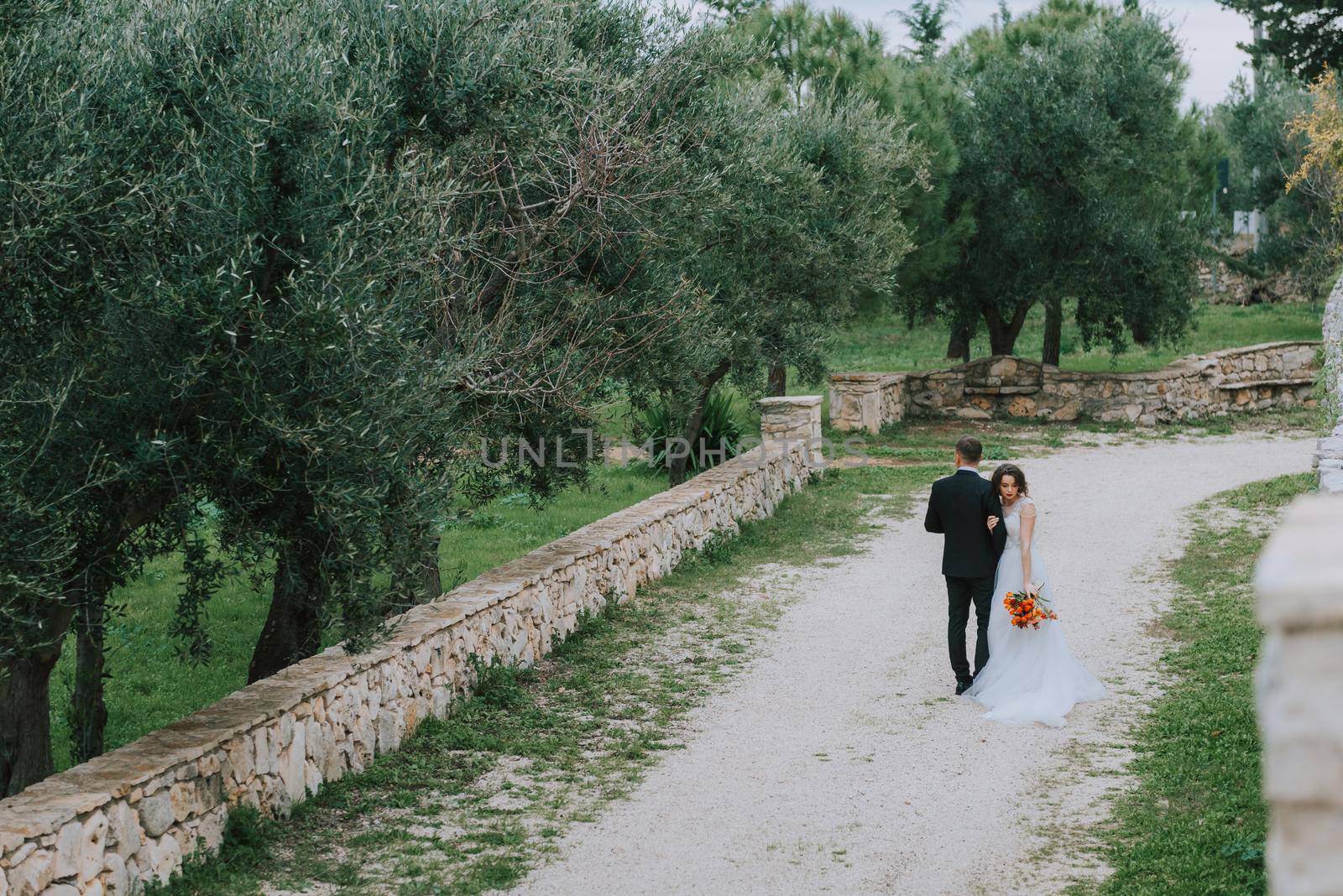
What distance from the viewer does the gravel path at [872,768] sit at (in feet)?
20.2

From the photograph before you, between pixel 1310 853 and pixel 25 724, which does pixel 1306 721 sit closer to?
pixel 1310 853

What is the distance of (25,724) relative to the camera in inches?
282

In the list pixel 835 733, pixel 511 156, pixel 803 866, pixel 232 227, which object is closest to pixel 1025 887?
pixel 803 866

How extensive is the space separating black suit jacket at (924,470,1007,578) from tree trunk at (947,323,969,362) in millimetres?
17761

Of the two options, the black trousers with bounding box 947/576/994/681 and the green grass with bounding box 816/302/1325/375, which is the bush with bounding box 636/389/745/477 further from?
the black trousers with bounding box 947/576/994/681

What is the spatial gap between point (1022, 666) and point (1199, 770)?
1.80 meters

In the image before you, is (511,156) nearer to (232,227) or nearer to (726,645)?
(232,227)

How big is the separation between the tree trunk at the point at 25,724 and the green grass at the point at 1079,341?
20713 mm

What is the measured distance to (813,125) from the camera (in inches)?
669

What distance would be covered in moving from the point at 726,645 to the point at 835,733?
2.30 meters

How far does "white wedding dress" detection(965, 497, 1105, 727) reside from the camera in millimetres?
8648

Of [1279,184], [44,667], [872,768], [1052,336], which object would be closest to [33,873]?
[44,667]

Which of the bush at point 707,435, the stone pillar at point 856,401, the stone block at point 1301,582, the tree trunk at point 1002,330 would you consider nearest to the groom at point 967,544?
the stone block at point 1301,582

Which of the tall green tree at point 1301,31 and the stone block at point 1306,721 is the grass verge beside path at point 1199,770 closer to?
the stone block at point 1306,721
